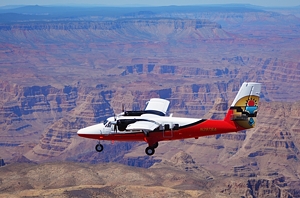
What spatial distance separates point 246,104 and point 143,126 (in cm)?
1105

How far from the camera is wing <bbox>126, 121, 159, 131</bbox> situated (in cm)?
7106

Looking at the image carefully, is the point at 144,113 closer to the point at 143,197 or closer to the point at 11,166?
the point at 143,197

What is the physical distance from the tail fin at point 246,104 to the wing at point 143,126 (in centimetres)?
865

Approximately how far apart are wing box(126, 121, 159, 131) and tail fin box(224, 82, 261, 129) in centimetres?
865

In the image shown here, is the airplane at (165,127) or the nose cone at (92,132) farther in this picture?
the nose cone at (92,132)

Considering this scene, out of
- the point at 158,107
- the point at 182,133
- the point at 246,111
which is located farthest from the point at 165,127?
the point at 246,111

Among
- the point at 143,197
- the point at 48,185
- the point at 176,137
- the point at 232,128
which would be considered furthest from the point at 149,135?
the point at 48,185

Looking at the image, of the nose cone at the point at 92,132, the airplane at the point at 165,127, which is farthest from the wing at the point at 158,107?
the nose cone at the point at 92,132

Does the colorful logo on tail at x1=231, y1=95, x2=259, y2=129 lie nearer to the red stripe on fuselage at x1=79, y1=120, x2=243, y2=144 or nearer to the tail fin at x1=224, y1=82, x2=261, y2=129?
the tail fin at x1=224, y1=82, x2=261, y2=129

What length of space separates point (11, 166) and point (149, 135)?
10249cm

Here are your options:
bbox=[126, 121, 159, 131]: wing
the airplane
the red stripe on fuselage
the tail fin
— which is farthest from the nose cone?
the tail fin

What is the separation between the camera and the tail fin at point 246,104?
242ft

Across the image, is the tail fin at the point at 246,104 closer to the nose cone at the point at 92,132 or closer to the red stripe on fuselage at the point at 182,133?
the red stripe on fuselage at the point at 182,133

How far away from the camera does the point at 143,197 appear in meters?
137
